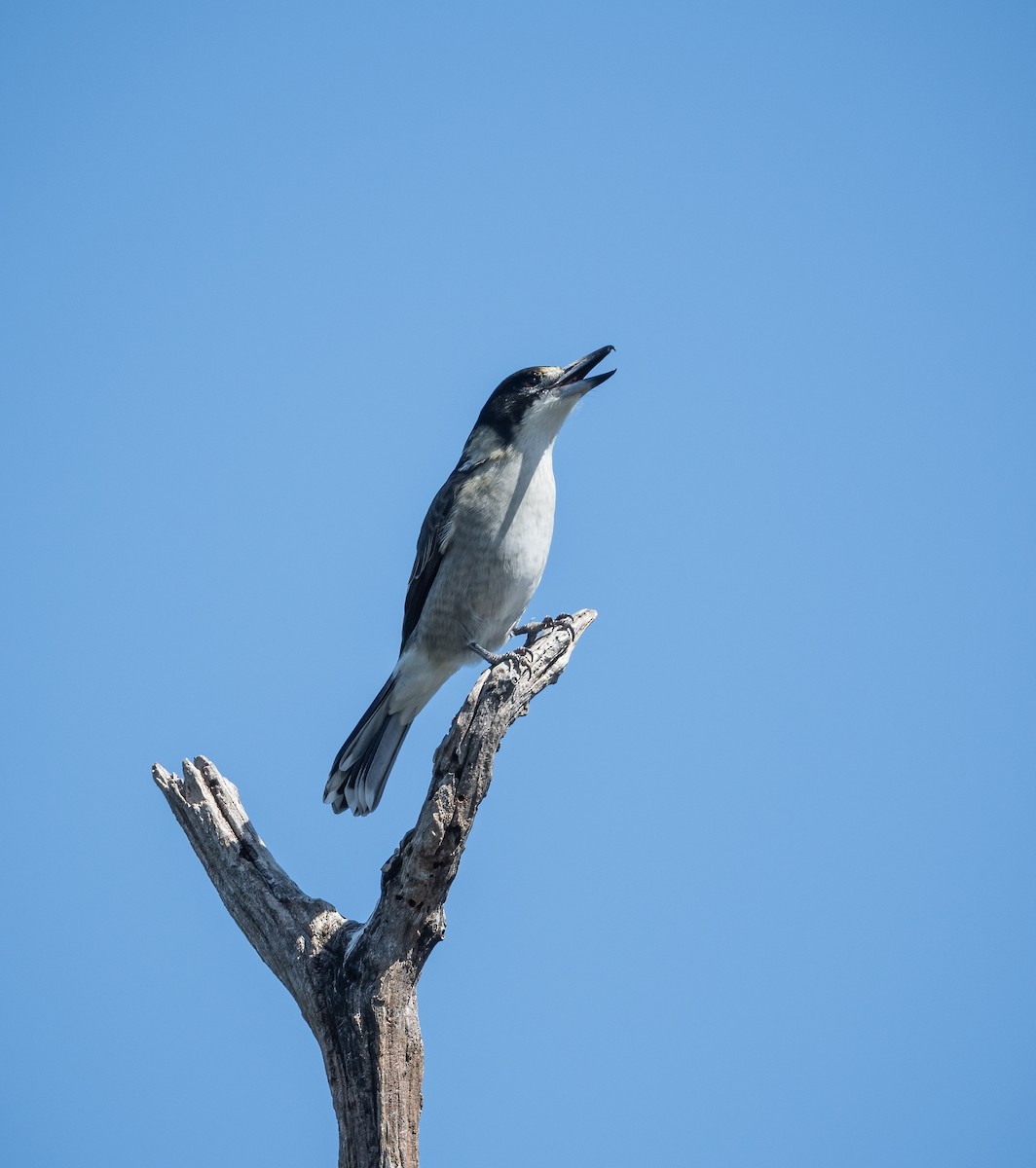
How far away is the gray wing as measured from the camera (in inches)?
274

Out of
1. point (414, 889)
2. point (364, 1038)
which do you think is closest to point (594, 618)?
point (414, 889)

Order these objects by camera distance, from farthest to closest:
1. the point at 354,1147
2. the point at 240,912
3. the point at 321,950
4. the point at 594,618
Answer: the point at 594,618 → the point at 240,912 → the point at 321,950 → the point at 354,1147

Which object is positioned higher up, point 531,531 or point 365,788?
point 531,531

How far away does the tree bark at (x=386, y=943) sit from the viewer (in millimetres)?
4879

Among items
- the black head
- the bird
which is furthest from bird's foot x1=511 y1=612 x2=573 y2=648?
the black head

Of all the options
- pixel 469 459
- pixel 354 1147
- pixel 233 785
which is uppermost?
pixel 469 459

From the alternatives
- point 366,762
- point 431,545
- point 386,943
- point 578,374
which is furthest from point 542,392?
point 386,943

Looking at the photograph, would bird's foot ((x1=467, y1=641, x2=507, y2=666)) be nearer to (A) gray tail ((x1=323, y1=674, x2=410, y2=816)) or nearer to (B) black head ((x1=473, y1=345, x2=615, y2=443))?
(A) gray tail ((x1=323, y1=674, x2=410, y2=816))

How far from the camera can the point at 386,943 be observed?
16.6 feet

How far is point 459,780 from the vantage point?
16.6 feet

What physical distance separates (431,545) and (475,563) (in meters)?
0.43

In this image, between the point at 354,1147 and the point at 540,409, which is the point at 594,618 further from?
the point at 354,1147

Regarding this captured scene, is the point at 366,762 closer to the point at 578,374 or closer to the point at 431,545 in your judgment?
the point at 431,545

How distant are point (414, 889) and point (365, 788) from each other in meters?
1.82
